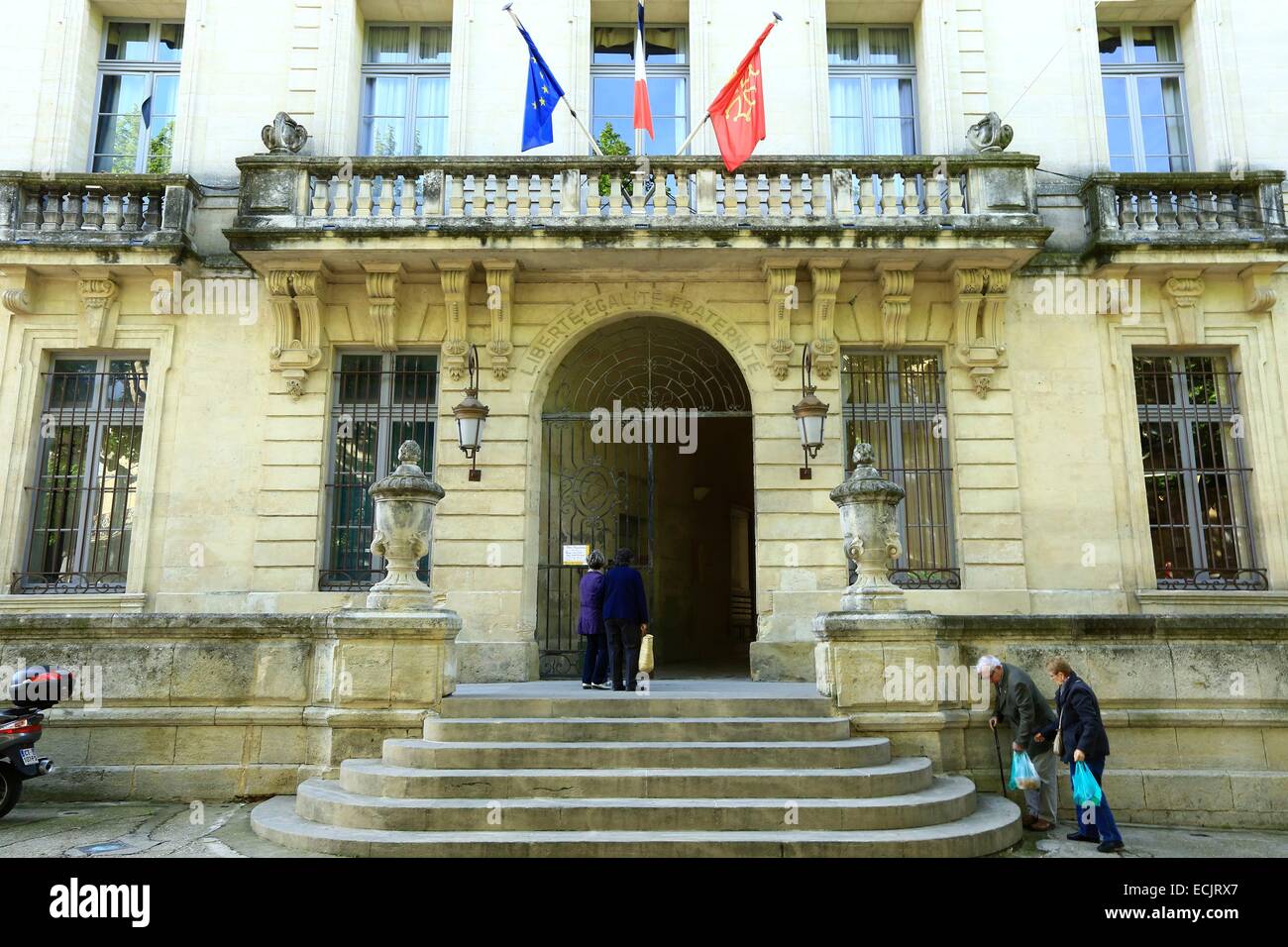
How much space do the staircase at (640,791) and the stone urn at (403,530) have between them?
1149 millimetres

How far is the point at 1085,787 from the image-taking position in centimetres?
691

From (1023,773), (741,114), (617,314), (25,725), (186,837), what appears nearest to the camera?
(186,837)

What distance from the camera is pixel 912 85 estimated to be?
13344 mm

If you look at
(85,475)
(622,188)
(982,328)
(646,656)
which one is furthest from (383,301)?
(982,328)

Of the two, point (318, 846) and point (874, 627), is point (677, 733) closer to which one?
point (874, 627)

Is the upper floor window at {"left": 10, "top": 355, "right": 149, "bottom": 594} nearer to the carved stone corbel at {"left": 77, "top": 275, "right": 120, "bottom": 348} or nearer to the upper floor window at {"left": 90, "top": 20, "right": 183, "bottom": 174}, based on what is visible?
the carved stone corbel at {"left": 77, "top": 275, "right": 120, "bottom": 348}

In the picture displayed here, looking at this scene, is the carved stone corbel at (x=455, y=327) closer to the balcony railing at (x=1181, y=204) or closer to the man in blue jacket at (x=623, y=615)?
the man in blue jacket at (x=623, y=615)

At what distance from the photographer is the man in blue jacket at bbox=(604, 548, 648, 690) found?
9430 millimetres

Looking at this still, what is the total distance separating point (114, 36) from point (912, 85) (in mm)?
12409

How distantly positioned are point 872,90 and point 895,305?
3.89 meters

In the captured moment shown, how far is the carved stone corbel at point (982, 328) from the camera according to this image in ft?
38.2

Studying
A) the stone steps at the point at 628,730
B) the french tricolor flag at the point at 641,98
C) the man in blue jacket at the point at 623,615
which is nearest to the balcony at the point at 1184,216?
the french tricolor flag at the point at 641,98

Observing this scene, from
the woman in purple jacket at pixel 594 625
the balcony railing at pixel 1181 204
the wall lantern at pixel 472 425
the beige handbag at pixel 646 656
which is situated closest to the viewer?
the beige handbag at pixel 646 656

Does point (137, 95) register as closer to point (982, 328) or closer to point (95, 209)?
point (95, 209)
